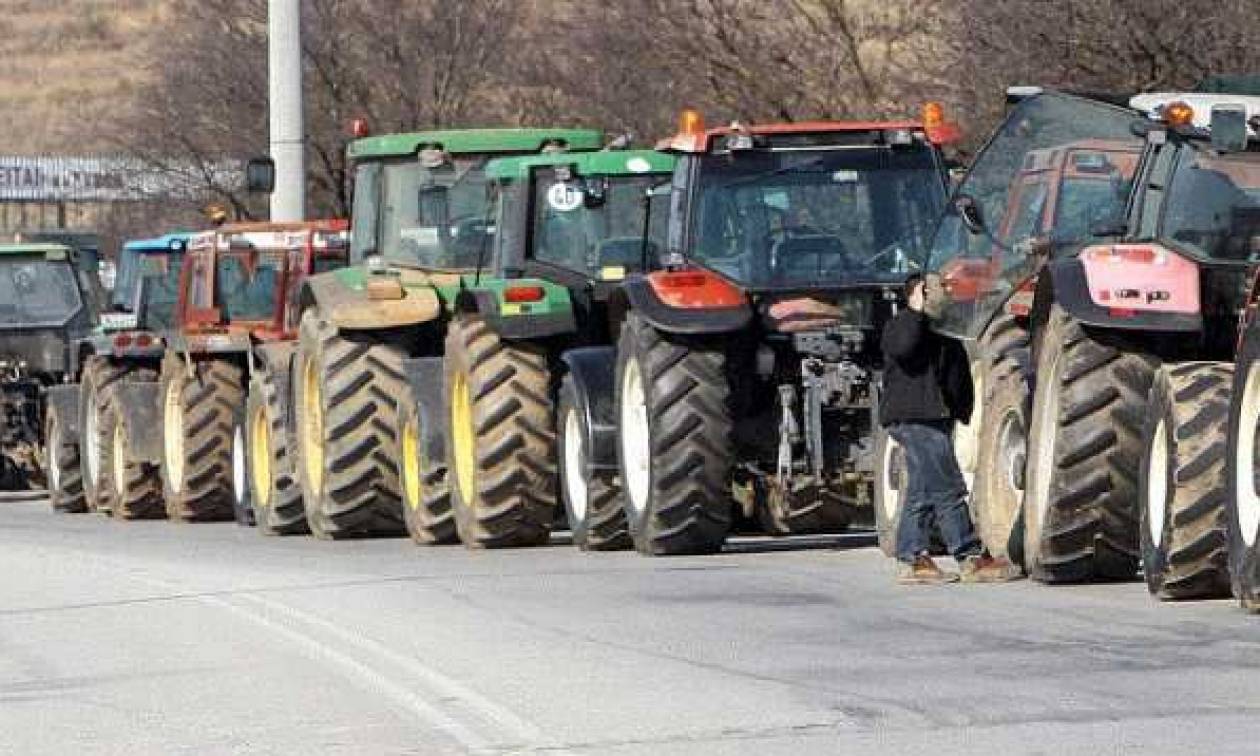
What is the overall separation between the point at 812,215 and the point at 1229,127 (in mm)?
4913

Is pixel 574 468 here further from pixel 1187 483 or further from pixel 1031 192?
pixel 1187 483

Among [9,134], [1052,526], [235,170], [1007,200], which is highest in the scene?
[1007,200]

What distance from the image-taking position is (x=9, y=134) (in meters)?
113

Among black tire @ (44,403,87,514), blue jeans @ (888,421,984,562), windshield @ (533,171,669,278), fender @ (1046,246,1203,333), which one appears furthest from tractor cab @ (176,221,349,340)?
fender @ (1046,246,1203,333)

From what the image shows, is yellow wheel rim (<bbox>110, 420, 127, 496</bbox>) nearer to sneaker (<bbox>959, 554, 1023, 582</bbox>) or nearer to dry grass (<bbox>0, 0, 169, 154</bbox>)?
sneaker (<bbox>959, 554, 1023, 582</bbox>)

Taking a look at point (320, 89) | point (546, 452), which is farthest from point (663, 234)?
point (320, 89)

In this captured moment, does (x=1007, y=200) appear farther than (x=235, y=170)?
No

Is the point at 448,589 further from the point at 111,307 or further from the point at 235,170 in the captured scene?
the point at 235,170

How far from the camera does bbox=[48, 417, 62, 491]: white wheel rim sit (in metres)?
32.2

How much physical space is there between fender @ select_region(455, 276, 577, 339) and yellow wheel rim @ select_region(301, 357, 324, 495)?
304 cm

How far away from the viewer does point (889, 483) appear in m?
18.4

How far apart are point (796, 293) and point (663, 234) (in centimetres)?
223

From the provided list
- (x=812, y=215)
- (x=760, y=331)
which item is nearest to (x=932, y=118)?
(x=812, y=215)

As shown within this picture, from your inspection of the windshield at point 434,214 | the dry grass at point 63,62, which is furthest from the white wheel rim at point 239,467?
the dry grass at point 63,62
